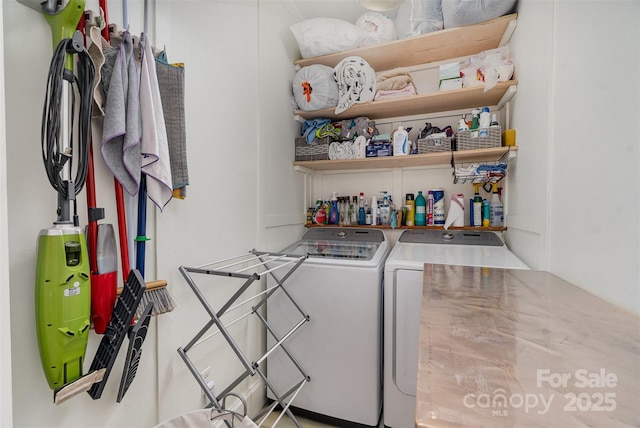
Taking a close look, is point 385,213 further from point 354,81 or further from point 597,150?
point 597,150

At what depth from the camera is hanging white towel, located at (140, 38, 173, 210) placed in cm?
99

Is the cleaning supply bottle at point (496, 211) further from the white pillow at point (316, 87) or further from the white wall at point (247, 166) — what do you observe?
the white pillow at point (316, 87)

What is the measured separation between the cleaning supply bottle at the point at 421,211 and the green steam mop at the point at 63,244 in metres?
2.16

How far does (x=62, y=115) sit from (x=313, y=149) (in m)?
1.72

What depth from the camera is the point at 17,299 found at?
2.60ft

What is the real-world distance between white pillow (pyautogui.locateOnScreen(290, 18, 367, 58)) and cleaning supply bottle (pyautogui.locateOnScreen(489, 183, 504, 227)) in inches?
62.2

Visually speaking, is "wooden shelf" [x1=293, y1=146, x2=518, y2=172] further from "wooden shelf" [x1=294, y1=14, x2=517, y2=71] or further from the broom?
the broom

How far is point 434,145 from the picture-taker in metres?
2.06

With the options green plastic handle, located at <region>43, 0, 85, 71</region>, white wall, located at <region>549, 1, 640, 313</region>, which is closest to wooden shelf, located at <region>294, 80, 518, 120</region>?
white wall, located at <region>549, 1, 640, 313</region>

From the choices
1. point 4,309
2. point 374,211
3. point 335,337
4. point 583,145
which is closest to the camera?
point 4,309

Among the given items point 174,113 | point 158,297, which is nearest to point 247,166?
point 174,113

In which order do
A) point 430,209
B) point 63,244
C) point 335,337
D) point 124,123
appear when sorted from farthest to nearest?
point 430,209, point 335,337, point 124,123, point 63,244

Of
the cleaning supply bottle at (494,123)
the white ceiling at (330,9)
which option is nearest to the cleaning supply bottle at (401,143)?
the cleaning supply bottle at (494,123)

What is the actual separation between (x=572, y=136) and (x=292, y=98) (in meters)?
1.90
